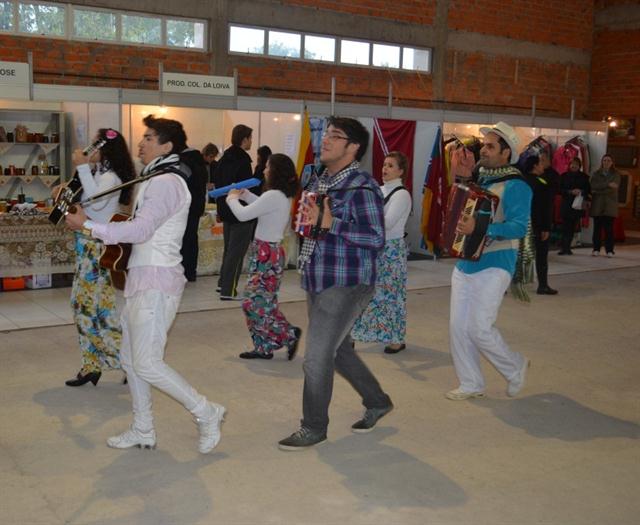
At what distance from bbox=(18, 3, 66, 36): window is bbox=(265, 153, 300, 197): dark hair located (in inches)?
260

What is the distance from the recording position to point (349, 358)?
178 inches

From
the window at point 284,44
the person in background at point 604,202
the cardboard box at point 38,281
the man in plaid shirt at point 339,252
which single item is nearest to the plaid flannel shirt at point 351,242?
→ the man in plaid shirt at point 339,252

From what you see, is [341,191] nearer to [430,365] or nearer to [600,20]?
[430,365]

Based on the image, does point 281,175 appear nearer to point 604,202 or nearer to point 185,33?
point 185,33

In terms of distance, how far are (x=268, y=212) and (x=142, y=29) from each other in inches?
279

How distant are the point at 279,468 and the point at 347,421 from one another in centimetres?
84

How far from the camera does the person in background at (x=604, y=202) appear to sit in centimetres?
1320

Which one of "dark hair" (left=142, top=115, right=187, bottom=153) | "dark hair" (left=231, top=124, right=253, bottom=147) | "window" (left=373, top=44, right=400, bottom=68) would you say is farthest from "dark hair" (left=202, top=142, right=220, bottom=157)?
"dark hair" (left=142, top=115, right=187, bottom=153)

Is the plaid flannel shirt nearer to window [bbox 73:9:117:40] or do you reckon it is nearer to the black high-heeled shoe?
the black high-heeled shoe

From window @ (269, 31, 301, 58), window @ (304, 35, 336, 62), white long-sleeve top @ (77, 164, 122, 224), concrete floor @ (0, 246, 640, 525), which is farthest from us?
window @ (304, 35, 336, 62)

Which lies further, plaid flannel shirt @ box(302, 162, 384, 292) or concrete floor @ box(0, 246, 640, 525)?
plaid flannel shirt @ box(302, 162, 384, 292)

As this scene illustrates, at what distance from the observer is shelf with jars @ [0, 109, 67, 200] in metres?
10.3

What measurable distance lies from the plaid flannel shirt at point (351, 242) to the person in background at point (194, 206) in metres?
4.31

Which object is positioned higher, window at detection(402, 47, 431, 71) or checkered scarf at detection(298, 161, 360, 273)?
window at detection(402, 47, 431, 71)
